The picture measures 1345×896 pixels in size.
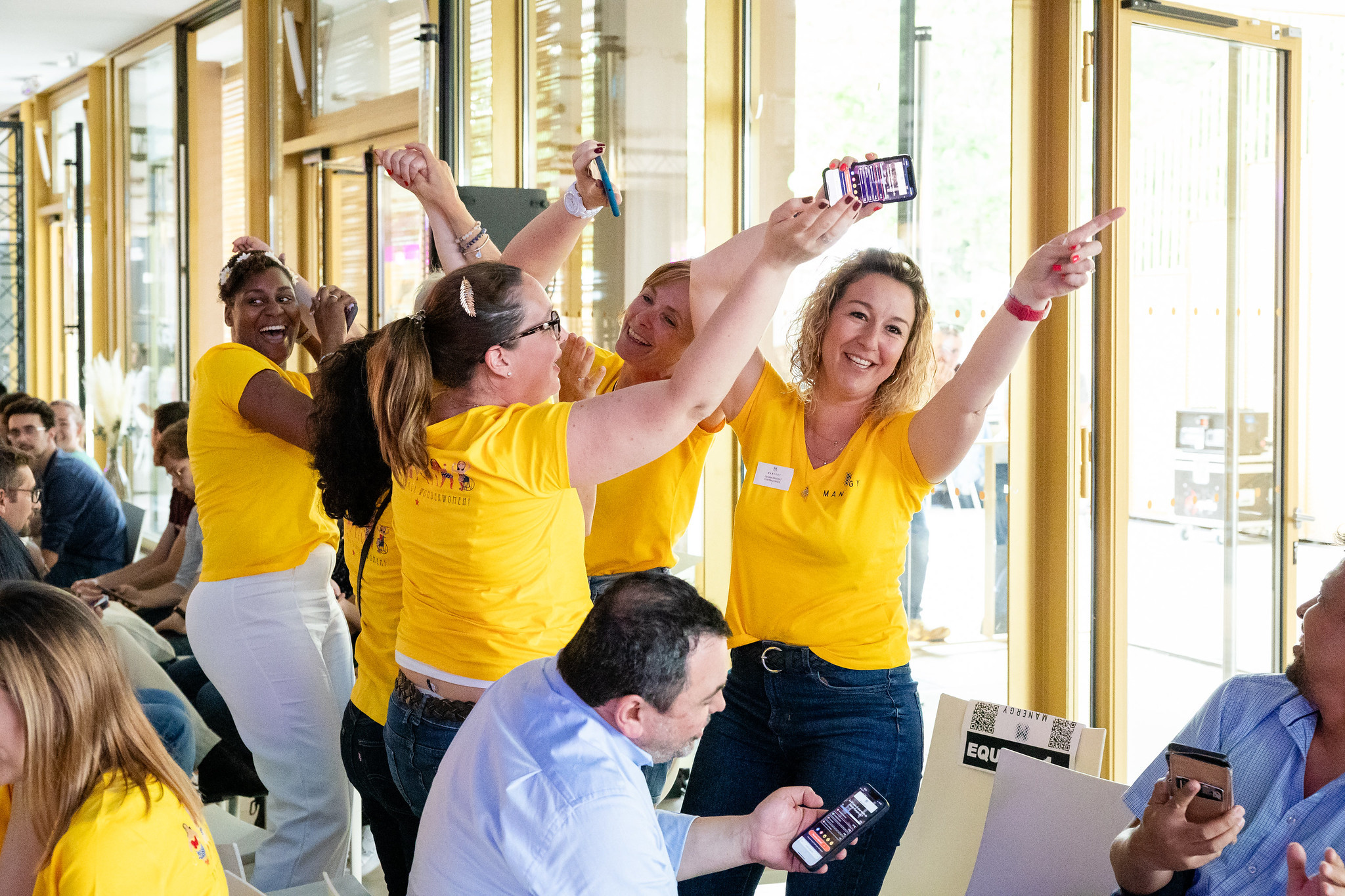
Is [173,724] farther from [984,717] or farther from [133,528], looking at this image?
[133,528]

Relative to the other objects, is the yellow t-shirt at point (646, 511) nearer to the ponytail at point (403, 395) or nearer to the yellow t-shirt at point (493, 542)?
the yellow t-shirt at point (493, 542)

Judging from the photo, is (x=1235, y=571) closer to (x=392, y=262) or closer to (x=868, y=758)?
(x=868, y=758)

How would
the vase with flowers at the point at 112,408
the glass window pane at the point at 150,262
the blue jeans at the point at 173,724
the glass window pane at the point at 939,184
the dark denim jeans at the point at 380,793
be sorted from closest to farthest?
the dark denim jeans at the point at 380,793, the blue jeans at the point at 173,724, the glass window pane at the point at 939,184, the glass window pane at the point at 150,262, the vase with flowers at the point at 112,408

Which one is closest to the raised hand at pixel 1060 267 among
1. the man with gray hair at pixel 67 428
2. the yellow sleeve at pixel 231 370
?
the yellow sleeve at pixel 231 370

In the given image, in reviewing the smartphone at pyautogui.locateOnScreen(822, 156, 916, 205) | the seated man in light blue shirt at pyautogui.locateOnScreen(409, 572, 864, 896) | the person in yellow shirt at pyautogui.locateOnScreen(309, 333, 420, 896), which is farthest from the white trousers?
the smartphone at pyautogui.locateOnScreen(822, 156, 916, 205)

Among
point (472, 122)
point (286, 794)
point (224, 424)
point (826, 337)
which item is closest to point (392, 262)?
point (472, 122)

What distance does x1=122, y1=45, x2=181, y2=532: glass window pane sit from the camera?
782 cm

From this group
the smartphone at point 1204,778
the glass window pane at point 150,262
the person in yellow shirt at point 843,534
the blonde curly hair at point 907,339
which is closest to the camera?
the smartphone at point 1204,778

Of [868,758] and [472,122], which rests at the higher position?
[472,122]

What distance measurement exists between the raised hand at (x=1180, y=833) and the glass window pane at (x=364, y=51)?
4.72 m

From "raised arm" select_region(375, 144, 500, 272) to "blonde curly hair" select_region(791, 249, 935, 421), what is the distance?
2.41 ft

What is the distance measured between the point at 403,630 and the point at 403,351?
46cm

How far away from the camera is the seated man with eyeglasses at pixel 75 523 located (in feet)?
17.0

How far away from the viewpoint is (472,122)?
479cm
